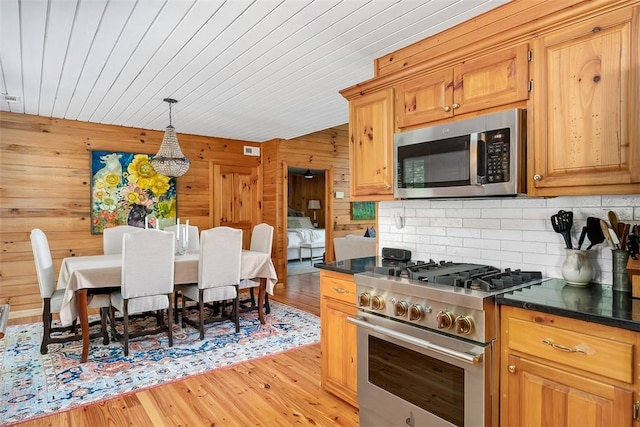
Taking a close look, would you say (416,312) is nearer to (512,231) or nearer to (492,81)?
(512,231)

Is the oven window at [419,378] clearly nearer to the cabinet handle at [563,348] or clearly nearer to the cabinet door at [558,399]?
the cabinet door at [558,399]

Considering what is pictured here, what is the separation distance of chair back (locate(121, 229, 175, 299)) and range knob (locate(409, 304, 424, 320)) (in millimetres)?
2345

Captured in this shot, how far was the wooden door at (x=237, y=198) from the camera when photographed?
233 inches

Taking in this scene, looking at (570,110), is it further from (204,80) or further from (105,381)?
(105,381)

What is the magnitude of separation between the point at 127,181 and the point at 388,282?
438 centimetres

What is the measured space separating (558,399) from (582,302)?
374 millimetres

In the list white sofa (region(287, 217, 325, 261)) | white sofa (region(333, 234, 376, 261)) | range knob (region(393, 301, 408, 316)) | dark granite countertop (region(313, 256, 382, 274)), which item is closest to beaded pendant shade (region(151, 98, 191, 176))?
white sofa (region(333, 234, 376, 261))

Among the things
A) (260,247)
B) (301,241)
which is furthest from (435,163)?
(301,241)

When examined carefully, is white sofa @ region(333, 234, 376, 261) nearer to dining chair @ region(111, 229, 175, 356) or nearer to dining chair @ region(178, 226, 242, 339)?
dining chair @ region(178, 226, 242, 339)

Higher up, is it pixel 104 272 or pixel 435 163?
pixel 435 163

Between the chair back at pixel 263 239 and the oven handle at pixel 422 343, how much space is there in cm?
241

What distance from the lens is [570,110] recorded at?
65.9 inches

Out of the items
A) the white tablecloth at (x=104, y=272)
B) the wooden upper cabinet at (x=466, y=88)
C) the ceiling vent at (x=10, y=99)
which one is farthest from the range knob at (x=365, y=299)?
the ceiling vent at (x=10, y=99)

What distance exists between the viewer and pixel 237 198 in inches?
241
